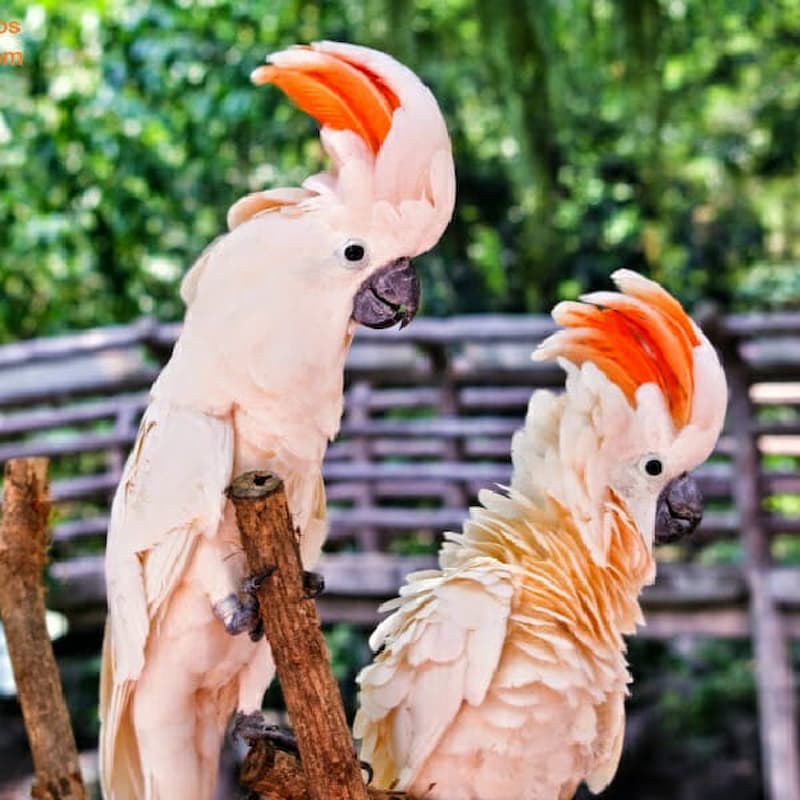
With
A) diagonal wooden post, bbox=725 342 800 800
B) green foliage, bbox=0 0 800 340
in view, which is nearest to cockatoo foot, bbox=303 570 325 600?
diagonal wooden post, bbox=725 342 800 800

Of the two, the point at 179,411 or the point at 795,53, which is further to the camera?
the point at 795,53

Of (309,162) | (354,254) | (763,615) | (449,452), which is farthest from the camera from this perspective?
(309,162)

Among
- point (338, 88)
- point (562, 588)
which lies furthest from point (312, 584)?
point (338, 88)

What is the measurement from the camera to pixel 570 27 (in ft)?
15.2

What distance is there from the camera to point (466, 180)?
231 inches

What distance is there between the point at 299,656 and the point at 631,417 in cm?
53

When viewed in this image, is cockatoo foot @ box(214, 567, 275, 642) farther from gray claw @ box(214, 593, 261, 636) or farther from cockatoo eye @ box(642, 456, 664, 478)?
cockatoo eye @ box(642, 456, 664, 478)

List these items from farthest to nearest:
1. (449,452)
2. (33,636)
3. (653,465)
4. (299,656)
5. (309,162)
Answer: (309,162) < (449,452) < (33,636) < (653,465) < (299,656)

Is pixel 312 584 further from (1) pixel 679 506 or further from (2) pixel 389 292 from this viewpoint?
(1) pixel 679 506

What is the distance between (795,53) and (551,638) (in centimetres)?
512

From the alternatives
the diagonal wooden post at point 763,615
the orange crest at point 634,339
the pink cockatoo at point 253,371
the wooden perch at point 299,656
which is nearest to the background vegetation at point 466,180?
the diagonal wooden post at point 763,615

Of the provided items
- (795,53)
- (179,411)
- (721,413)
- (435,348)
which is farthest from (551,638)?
(795,53)

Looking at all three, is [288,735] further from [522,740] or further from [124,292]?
[124,292]
